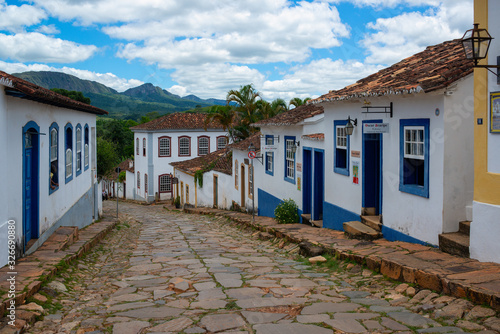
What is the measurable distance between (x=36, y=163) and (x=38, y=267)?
2.97m

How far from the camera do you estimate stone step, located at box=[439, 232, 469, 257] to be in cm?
707

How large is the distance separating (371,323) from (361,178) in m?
5.69

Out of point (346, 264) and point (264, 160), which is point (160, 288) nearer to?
point (346, 264)

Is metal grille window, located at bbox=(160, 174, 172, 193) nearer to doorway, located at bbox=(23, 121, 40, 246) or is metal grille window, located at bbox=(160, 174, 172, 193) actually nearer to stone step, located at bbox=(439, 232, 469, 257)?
doorway, located at bbox=(23, 121, 40, 246)

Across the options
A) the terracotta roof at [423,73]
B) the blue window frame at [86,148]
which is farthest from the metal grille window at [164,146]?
the terracotta roof at [423,73]

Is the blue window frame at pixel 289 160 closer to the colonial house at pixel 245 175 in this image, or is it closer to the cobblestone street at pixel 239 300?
the colonial house at pixel 245 175

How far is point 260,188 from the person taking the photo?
18891 mm

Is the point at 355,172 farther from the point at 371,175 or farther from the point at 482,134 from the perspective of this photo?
the point at 482,134

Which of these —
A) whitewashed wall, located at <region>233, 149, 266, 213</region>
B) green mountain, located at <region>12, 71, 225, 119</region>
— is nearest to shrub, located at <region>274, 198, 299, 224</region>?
whitewashed wall, located at <region>233, 149, 266, 213</region>

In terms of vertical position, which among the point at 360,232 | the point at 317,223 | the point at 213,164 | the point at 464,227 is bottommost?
the point at 317,223

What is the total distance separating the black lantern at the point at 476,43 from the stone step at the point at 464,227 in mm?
2623

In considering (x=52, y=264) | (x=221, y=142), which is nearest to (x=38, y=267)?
(x=52, y=264)

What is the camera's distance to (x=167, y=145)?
4150cm

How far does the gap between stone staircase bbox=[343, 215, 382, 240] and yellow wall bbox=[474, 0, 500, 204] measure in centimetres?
307
